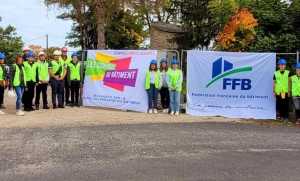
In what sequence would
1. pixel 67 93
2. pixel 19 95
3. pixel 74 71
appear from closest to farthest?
pixel 19 95, pixel 74 71, pixel 67 93

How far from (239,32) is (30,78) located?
30.6 feet

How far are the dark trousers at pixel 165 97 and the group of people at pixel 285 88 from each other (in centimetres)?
339

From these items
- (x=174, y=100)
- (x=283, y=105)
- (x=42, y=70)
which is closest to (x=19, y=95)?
(x=42, y=70)

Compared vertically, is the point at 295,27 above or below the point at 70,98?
above

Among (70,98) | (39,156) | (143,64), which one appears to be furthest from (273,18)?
(39,156)

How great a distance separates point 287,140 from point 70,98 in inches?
331

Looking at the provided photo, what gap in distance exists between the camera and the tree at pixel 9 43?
120 ft

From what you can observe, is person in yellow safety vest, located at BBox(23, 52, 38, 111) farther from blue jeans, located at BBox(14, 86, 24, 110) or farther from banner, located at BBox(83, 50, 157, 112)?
banner, located at BBox(83, 50, 157, 112)

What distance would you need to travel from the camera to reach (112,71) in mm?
12258

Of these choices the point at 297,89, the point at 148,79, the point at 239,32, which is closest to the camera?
the point at 297,89

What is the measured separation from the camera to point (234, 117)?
36.1 feet

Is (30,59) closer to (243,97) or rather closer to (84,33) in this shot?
(243,97)

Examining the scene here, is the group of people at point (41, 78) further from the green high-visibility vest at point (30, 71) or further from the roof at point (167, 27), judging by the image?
the roof at point (167, 27)

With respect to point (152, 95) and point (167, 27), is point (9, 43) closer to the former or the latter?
point (167, 27)
